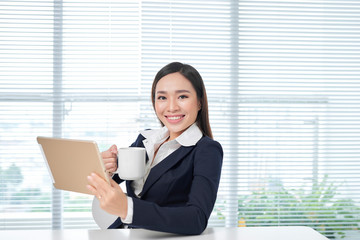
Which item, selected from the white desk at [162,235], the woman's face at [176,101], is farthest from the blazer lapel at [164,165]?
the white desk at [162,235]

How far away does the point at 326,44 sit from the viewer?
286 centimetres

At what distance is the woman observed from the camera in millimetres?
1152

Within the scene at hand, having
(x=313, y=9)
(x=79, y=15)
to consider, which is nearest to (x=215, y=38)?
(x=313, y=9)

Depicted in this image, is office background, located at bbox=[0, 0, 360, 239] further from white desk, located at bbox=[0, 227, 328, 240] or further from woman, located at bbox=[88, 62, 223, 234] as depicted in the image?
white desk, located at bbox=[0, 227, 328, 240]

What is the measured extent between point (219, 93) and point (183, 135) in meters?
1.34

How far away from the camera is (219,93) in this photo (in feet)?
9.12

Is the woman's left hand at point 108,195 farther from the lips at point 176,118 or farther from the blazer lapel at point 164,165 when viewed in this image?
the lips at point 176,118

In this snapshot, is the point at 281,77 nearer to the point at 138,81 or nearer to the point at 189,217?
the point at 138,81

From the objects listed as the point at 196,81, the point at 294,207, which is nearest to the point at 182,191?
the point at 196,81

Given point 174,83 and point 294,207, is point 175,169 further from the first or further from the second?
point 294,207

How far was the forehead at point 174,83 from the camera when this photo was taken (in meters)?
1.49

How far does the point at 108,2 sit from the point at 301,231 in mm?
2093

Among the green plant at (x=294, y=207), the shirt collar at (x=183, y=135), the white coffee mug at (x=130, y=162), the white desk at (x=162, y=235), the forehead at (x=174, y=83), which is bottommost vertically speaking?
the green plant at (x=294, y=207)

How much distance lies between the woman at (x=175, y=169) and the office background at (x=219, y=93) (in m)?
1.15
